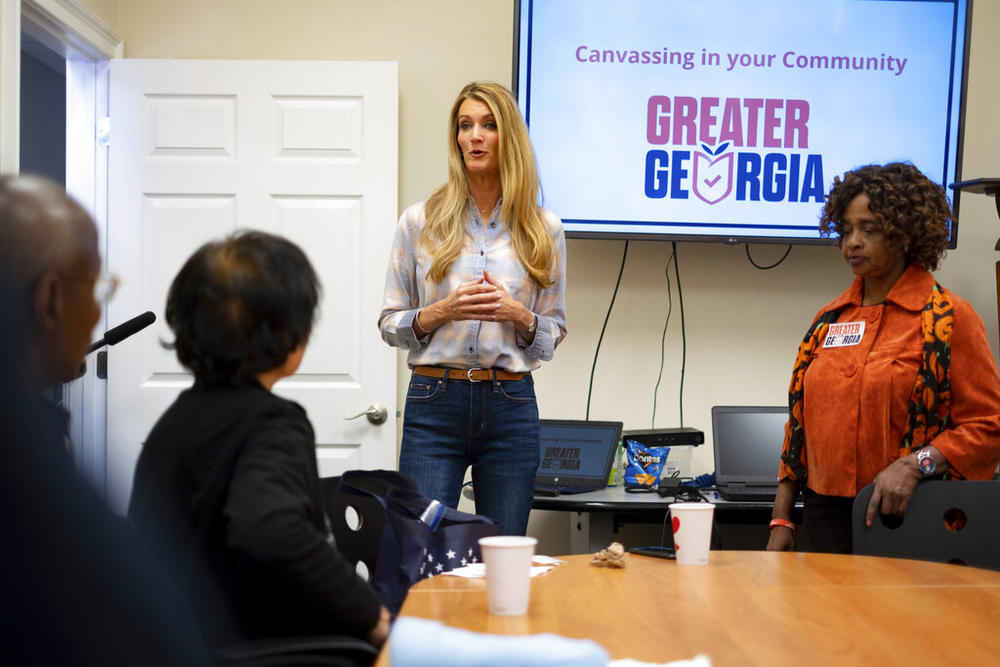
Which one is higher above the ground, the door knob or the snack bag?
the door knob

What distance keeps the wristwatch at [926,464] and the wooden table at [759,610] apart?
351mm

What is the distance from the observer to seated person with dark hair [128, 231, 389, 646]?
1186 millimetres

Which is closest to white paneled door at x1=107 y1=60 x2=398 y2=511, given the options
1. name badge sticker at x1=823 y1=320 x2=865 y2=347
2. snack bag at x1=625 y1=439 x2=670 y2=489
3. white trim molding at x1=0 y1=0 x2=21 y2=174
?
white trim molding at x1=0 y1=0 x2=21 y2=174

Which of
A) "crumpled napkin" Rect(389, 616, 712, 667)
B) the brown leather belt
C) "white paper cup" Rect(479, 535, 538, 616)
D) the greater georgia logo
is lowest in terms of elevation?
"white paper cup" Rect(479, 535, 538, 616)

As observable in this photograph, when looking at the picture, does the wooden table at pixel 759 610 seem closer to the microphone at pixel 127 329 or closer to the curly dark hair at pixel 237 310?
the curly dark hair at pixel 237 310

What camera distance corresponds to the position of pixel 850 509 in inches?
84.8

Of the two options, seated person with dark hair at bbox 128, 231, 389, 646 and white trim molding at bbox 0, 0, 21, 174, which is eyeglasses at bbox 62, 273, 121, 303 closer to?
seated person with dark hair at bbox 128, 231, 389, 646

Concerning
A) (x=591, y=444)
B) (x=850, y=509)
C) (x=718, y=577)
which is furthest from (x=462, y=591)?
(x=591, y=444)

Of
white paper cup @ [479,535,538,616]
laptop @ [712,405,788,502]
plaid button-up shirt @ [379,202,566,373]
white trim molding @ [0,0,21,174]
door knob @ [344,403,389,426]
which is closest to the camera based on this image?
white paper cup @ [479,535,538,616]

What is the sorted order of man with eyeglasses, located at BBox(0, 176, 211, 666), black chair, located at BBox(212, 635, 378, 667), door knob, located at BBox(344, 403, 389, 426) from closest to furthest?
man with eyeglasses, located at BBox(0, 176, 211, 666) → black chair, located at BBox(212, 635, 378, 667) → door knob, located at BBox(344, 403, 389, 426)

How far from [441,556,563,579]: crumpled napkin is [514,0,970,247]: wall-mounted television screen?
1.99 m

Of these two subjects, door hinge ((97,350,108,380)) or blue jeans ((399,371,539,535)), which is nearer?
blue jeans ((399,371,539,535))

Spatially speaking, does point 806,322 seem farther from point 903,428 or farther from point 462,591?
point 462,591

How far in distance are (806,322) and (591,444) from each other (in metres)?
1.10
